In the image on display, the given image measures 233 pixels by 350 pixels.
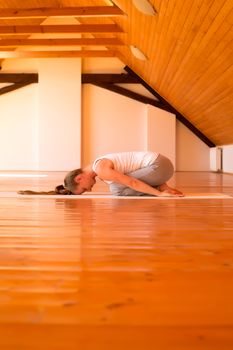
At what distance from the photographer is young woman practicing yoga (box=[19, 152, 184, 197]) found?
3121 mm

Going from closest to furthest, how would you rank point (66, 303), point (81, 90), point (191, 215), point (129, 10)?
1. point (66, 303)
2. point (191, 215)
3. point (129, 10)
4. point (81, 90)

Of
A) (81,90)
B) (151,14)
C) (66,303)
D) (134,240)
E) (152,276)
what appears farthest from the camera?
(81,90)

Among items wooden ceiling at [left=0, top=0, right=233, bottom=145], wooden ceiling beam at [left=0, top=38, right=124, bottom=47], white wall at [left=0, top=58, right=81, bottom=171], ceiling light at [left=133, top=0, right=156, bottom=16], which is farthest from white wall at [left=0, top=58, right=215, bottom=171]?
ceiling light at [left=133, top=0, right=156, bottom=16]

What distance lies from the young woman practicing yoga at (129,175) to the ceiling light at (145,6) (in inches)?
110

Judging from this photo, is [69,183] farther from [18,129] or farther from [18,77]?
[18,77]

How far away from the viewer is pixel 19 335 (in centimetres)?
71

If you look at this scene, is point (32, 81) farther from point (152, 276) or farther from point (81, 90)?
Result: point (152, 276)

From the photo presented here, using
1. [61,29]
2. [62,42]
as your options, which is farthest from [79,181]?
[62,42]

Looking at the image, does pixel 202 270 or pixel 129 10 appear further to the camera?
pixel 129 10

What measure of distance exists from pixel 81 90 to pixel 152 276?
1005 cm

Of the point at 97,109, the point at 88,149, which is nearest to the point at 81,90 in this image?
the point at 97,109

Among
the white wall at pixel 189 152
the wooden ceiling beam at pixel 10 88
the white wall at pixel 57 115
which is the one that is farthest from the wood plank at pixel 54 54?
the white wall at pixel 189 152

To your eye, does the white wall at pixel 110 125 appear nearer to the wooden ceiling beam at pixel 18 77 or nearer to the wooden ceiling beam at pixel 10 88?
the wooden ceiling beam at pixel 18 77

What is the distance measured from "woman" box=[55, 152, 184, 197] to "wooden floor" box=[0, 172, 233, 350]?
3.50 ft
